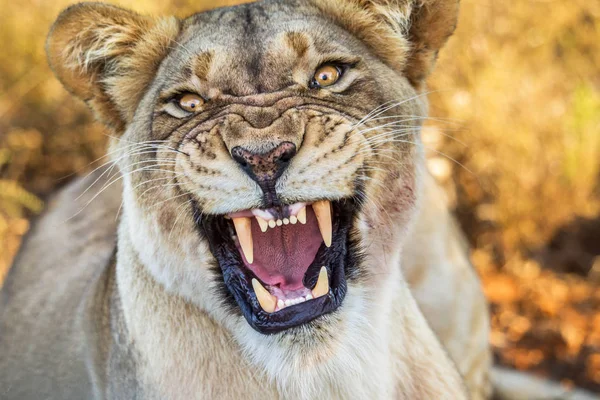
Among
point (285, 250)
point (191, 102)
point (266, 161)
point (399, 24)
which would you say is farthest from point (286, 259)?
point (399, 24)

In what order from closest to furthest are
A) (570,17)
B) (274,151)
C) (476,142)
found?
(274,151), (476,142), (570,17)

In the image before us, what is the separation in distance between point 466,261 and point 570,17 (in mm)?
2559

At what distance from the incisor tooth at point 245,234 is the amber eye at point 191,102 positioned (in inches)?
14.5

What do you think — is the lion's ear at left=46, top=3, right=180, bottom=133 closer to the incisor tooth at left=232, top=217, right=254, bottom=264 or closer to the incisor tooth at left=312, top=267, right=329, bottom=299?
the incisor tooth at left=232, top=217, right=254, bottom=264

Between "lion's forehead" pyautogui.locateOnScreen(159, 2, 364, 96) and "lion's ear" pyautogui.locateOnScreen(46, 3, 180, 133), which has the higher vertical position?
"lion's ear" pyautogui.locateOnScreen(46, 3, 180, 133)

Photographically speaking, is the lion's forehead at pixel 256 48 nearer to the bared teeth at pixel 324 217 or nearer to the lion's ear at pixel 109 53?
the lion's ear at pixel 109 53

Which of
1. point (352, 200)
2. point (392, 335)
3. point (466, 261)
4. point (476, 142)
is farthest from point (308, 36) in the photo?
point (476, 142)

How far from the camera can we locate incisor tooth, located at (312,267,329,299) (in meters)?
2.08

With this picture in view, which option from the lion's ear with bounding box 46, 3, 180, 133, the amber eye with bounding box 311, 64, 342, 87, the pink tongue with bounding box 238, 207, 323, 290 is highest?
the lion's ear with bounding box 46, 3, 180, 133

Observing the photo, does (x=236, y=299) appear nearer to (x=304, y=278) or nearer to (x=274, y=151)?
(x=304, y=278)

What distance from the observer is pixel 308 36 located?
88.0 inches

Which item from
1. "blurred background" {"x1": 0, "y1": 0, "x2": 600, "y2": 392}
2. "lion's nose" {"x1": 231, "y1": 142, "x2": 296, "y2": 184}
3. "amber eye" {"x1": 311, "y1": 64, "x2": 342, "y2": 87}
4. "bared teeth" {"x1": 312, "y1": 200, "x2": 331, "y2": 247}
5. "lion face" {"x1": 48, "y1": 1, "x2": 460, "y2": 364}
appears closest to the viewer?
"lion's nose" {"x1": 231, "y1": 142, "x2": 296, "y2": 184}

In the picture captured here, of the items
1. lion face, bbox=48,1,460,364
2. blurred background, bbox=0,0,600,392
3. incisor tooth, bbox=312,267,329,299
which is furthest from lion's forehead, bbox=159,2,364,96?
blurred background, bbox=0,0,600,392

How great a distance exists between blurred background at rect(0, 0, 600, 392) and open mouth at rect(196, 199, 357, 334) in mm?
2823
